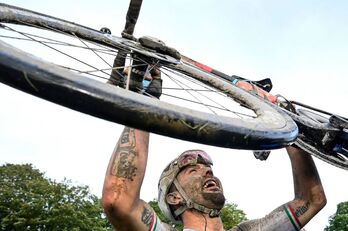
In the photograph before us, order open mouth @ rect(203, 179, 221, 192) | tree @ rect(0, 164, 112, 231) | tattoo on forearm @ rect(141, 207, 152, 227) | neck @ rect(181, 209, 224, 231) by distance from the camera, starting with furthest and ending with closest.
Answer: tree @ rect(0, 164, 112, 231)
open mouth @ rect(203, 179, 221, 192)
neck @ rect(181, 209, 224, 231)
tattoo on forearm @ rect(141, 207, 152, 227)

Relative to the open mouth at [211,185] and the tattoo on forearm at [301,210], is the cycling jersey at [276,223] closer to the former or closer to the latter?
the tattoo on forearm at [301,210]

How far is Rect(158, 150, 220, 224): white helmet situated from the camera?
152 inches

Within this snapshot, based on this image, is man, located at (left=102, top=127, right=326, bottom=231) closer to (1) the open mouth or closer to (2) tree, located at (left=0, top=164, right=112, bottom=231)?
(1) the open mouth

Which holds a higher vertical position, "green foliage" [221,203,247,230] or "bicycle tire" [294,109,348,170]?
"bicycle tire" [294,109,348,170]

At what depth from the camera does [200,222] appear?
11.9 ft

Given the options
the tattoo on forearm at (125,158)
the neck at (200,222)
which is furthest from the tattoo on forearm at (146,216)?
the neck at (200,222)

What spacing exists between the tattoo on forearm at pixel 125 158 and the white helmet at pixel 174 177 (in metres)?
1.03

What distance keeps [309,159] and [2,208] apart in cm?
3179

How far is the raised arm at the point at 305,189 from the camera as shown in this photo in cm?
400

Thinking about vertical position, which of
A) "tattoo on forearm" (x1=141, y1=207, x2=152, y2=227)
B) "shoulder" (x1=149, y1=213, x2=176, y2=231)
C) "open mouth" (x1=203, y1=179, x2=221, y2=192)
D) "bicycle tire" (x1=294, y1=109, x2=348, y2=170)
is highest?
→ "bicycle tire" (x1=294, y1=109, x2=348, y2=170)

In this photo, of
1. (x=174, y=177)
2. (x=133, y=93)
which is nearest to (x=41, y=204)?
(x=174, y=177)

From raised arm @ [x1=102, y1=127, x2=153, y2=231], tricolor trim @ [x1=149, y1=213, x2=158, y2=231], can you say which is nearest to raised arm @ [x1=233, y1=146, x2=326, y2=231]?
tricolor trim @ [x1=149, y1=213, x2=158, y2=231]

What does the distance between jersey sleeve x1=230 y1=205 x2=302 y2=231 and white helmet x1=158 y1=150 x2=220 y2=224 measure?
501 mm

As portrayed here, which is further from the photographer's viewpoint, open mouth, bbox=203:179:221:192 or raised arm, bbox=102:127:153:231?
open mouth, bbox=203:179:221:192
